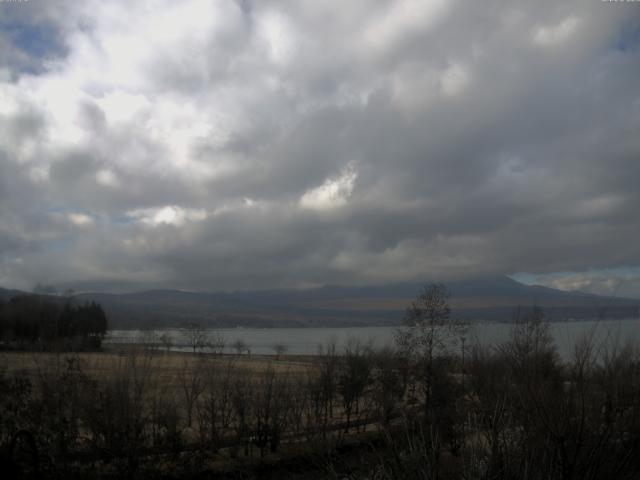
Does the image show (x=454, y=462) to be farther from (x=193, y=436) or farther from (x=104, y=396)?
(x=193, y=436)

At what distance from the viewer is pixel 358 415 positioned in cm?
3625

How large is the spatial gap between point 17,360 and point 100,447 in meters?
5.79

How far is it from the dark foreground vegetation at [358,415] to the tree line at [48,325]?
4.49 ft

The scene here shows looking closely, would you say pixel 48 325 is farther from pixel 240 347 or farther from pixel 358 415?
pixel 240 347

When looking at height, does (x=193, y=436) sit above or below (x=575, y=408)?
below

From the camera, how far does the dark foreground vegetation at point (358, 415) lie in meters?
7.76

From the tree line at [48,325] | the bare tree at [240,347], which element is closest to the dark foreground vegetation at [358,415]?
the tree line at [48,325]

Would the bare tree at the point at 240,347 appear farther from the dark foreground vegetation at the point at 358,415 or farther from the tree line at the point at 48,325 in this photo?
the dark foreground vegetation at the point at 358,415

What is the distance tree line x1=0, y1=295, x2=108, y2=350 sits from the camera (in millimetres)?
25062

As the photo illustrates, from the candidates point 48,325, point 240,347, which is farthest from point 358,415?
point 240,347

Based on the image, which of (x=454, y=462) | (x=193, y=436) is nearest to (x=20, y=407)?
(x=193, y=436)

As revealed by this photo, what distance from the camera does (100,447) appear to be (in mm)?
20406

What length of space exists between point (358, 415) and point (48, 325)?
19.7m

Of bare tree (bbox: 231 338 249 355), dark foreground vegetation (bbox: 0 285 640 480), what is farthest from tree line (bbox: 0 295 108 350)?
bare tree (bbox: 231 338 249 355)
